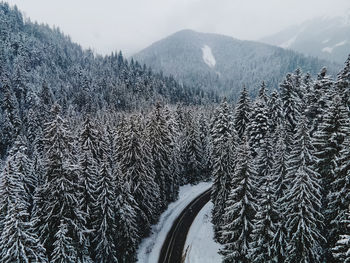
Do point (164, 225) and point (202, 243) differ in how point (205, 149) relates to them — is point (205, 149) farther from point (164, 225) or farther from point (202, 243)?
point (202, 243)

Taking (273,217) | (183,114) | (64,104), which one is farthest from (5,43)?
(273,217)

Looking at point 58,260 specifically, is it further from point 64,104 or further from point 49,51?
point 49,51

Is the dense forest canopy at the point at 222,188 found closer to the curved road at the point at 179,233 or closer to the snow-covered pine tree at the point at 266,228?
the snow-covered pine tree at the point at 266,228

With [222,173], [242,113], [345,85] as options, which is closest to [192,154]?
[242,113]

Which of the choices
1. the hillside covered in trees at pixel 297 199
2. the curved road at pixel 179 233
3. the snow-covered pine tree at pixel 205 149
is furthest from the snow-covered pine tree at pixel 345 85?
the snow-covered pine tree at pixel 205 149

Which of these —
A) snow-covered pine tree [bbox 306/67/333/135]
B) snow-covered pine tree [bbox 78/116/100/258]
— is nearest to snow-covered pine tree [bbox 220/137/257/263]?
snow-covered pine tree [bbox 78/116/100/258]
